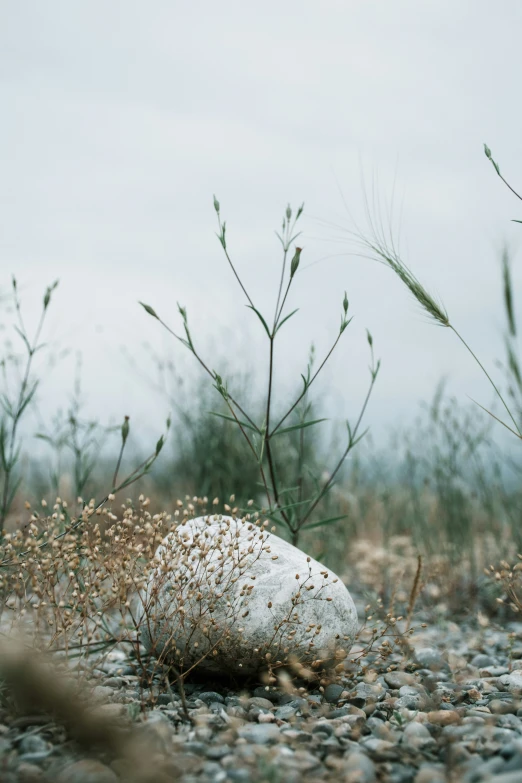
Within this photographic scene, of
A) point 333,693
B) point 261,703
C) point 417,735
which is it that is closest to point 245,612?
point 261,703

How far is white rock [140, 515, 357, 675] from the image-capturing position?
7.89 feet

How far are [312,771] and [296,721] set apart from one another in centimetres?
44

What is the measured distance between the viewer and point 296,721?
2168mm

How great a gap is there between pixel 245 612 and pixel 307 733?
507 millimetres

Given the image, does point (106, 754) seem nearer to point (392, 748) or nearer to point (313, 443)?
point (392, 748)

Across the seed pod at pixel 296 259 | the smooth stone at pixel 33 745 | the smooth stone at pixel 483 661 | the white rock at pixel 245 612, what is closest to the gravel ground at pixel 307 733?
the smooth stone at pixel 33 745

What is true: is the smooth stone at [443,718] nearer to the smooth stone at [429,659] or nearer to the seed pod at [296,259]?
the smooth stone at [429,659]

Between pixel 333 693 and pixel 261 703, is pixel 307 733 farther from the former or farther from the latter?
pixel 333 693

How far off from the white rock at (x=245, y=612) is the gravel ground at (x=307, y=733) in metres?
0.13

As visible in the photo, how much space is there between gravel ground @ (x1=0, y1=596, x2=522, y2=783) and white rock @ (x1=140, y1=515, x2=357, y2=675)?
0.44ft

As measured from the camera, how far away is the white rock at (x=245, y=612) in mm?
2404

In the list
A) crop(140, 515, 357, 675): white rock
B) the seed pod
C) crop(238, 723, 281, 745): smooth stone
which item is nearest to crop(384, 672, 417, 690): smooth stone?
crop(140, 515, 357, 675): white rock

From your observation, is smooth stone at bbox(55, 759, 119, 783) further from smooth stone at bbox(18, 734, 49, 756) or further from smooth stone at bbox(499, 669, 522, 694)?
smooth stone at bbox(499, 669, 522, 694)

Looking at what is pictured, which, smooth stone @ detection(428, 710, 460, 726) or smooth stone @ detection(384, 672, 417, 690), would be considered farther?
smooth stone @ detection(384, 672, 417, 690)
